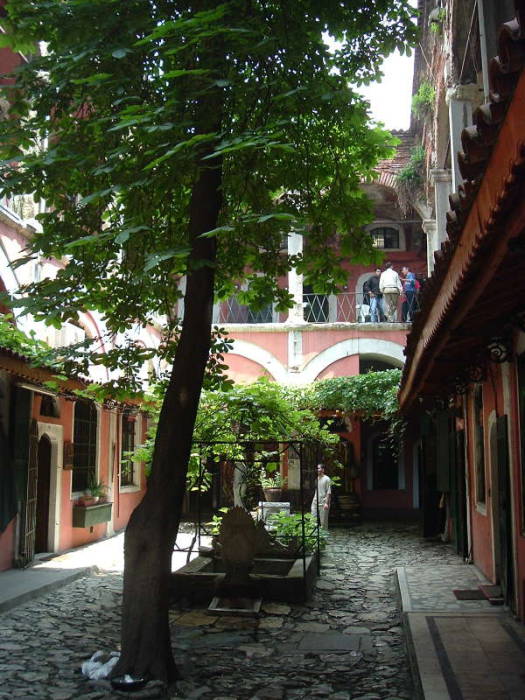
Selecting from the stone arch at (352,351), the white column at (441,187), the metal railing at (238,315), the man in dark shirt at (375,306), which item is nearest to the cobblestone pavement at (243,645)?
the white column at (441,187)

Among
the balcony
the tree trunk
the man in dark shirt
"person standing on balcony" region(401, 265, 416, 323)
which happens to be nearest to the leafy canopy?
the tree trunk

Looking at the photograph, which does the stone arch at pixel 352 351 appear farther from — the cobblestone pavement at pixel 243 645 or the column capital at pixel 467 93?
the cobblestone pavement at pixel 243 645

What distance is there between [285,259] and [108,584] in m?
5.63

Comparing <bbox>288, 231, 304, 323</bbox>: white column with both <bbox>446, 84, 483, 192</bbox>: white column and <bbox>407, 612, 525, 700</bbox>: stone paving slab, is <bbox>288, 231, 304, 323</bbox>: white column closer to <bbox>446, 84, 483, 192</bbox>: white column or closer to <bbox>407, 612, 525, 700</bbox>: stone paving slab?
<bbox>446, 84, 483, 192</bbox>: white column

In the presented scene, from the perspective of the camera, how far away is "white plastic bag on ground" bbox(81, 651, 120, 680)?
5.93 m

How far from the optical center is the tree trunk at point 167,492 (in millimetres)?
5723

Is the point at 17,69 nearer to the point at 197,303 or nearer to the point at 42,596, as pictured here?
the point at 197,303

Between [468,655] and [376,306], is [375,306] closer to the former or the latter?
[376,306]

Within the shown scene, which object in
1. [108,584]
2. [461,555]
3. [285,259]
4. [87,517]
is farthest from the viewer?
[87,517]

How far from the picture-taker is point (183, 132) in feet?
19.7

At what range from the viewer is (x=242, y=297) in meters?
8.47

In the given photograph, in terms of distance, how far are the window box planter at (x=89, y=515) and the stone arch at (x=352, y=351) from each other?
8779 millimetres

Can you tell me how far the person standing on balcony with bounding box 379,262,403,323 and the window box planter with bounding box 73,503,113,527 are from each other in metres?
11.1

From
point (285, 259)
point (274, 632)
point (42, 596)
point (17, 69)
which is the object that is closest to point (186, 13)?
point (17, 69)
